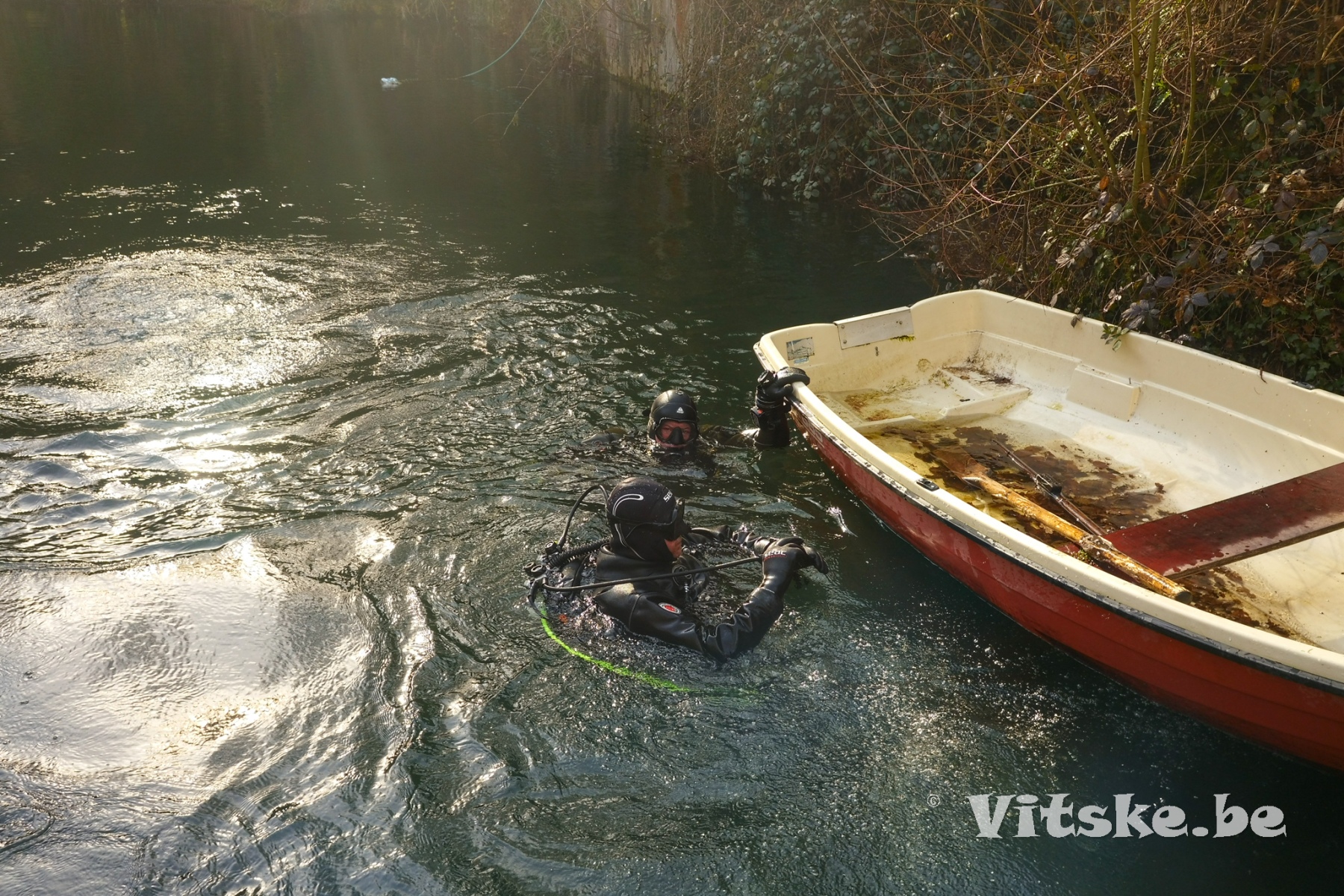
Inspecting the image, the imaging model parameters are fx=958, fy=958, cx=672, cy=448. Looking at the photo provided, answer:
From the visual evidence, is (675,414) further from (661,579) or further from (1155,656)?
(1155,656)

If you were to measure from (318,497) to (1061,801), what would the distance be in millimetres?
4776

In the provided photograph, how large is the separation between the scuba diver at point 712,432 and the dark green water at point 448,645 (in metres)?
0.24

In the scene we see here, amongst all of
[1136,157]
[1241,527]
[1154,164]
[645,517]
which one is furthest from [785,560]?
[1154,164]

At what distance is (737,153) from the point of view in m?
15.2

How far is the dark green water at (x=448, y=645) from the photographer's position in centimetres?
394

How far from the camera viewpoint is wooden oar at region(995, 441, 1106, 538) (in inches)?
216

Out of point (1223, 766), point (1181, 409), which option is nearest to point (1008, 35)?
point (1181, 409)

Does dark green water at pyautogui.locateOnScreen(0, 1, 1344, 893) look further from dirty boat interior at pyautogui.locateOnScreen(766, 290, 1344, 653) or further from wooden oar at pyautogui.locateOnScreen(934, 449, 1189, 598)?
dirty boat interior at pyautogui.locateOnScreen(766, 290, 1344, 653)

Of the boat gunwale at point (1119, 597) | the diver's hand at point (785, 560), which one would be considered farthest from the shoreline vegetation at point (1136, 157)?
the diver's hand at point (785, 560)

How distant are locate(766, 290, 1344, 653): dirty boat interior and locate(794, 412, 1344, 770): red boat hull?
34 cm

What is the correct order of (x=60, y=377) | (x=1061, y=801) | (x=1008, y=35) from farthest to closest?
(x=1008, y=35), (x=60, y=377), (x=1061, y=801)

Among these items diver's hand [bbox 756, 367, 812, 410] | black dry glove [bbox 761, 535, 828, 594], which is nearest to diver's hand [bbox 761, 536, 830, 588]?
black dry glove [bbox 761, 535, 828, 594]

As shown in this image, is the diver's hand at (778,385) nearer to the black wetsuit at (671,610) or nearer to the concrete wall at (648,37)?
the black wetsuit at (671,610)

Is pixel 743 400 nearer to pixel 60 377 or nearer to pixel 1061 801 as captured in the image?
pixel 1061 801
